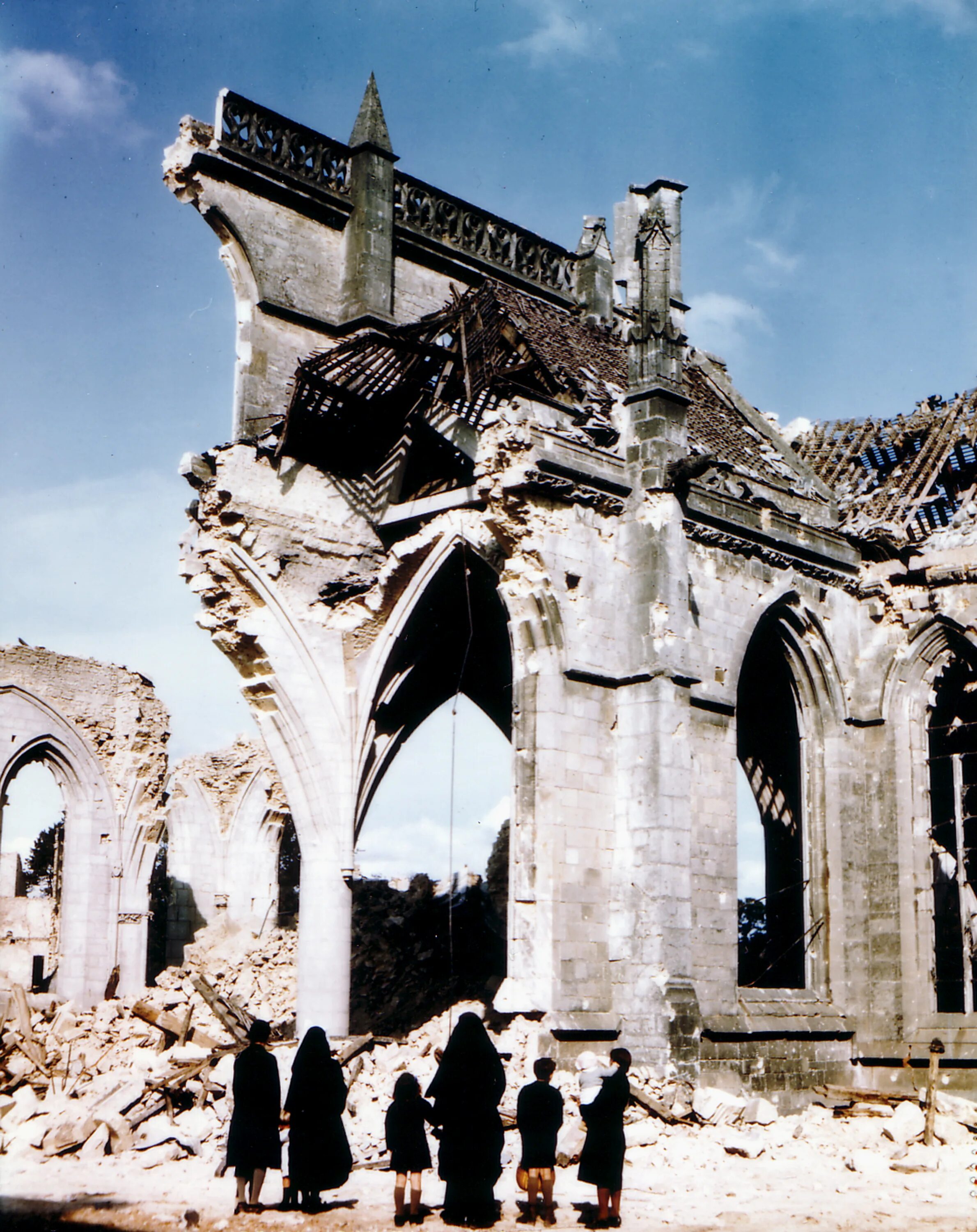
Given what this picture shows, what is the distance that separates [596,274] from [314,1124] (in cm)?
1392

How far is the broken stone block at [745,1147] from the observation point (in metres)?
11.1

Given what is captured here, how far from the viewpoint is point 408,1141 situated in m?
8.19

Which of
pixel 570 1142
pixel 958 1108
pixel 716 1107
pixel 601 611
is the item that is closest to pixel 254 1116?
pixel 570 1142

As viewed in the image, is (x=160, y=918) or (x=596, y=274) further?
(x=160, y=918)

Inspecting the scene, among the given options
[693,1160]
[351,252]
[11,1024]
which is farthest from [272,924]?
[693,1160]

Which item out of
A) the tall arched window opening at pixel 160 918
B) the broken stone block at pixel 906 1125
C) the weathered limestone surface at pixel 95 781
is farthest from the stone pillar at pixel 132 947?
the broken stone block at pixel 906 1125

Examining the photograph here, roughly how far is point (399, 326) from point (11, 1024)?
9.00 meters

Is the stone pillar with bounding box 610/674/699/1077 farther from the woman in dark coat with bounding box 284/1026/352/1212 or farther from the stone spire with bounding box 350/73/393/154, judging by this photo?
the stone spire with bounding box 350/73/393/154

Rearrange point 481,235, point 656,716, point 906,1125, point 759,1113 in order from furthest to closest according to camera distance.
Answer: point 481,235 < point 656,716 < point 759,1113 < point 906,1125

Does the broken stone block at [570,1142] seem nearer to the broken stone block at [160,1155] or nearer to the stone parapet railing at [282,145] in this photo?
the broken stone block at [160,1155]

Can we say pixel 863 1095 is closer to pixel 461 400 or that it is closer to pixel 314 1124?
pixel 314 1124

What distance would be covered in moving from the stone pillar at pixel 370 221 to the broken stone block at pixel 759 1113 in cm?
938

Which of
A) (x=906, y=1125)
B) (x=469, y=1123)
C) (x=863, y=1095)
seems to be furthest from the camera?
(x=863, y=1095)

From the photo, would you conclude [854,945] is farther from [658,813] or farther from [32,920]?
[32,920]
